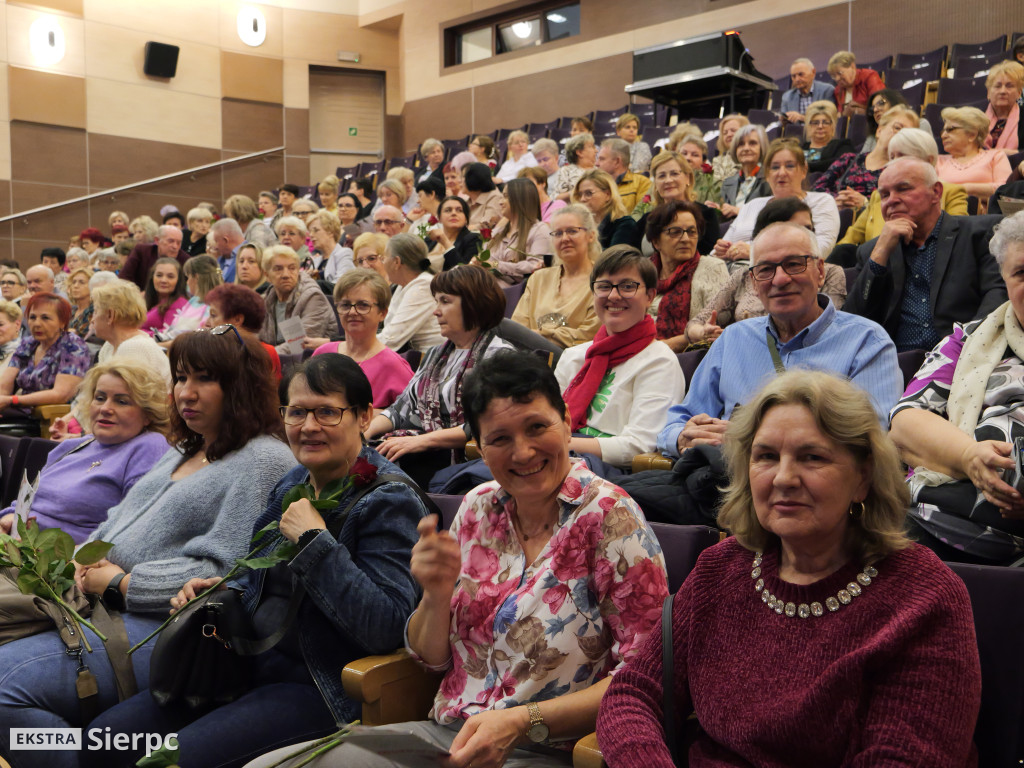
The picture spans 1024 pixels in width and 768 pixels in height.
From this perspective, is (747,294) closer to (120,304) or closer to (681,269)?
(681,269)

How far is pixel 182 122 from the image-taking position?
35.2 ft

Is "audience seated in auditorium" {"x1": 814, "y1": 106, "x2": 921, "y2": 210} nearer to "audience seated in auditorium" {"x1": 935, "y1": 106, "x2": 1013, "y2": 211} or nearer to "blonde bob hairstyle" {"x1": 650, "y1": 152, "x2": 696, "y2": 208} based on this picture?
"audience seated in auditorium" {"x1": 935, "y1": 106, "x2": 1013, "y2": 211}

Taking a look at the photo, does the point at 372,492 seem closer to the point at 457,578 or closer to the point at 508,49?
the point at 457,578

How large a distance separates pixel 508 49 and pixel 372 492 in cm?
1025

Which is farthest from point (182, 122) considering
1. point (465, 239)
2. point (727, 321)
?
point (727, 321)

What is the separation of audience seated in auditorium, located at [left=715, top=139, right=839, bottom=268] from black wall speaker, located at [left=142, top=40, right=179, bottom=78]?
8697mm

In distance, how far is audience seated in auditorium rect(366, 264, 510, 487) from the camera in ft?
8.32

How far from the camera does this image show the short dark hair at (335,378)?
5.18 ft

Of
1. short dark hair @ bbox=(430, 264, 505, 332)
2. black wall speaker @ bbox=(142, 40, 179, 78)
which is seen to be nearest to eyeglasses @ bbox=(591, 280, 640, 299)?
short dark hair @ bbox=(430, 264, 505, 332)

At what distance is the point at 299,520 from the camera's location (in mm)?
1396

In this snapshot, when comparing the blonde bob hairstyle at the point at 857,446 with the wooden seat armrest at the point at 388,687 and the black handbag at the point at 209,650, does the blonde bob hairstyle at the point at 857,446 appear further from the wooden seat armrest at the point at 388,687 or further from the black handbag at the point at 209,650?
the black handbag at the point at 209,650

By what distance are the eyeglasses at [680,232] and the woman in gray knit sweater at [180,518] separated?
5.21 feet

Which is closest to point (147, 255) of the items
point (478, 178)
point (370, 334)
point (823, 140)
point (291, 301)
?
point (291, 301)

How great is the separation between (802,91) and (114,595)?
6155 mm
